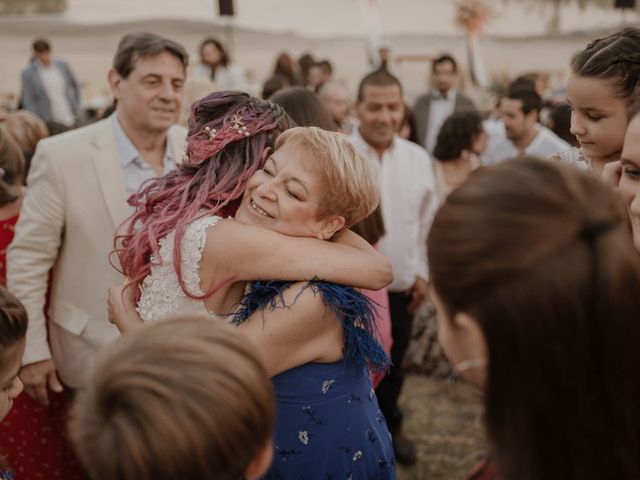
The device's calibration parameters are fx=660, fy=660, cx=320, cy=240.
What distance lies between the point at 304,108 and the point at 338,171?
1065 mm

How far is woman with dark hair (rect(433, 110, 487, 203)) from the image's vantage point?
4.64m

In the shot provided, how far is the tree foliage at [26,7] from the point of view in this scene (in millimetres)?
14882

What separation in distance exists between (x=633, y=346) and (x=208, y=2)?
17.0 metres

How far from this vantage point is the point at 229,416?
102cm

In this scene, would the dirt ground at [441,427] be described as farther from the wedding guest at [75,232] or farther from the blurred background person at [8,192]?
the blurred background person at [8,192]

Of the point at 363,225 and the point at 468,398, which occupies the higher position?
the point at 363,225

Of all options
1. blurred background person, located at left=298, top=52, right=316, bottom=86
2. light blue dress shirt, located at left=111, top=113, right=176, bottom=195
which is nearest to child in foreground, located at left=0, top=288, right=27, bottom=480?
light blue dress shirt, located at left=111, top=113, right=176, bottom=195

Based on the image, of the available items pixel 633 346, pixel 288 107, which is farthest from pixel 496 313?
pixel 288 107

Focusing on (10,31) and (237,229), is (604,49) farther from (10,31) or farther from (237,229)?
(10,31)

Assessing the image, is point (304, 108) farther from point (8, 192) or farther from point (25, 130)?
point (25, 130)

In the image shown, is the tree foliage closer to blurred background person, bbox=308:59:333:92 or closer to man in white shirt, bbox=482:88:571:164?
blurred background person, bbox=308:59:333:92

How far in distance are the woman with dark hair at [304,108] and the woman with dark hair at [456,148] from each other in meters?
2.09

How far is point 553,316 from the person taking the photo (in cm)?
91

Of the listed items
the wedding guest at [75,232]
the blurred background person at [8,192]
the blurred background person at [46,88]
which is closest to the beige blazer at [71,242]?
the wedding guest at [75,232]
